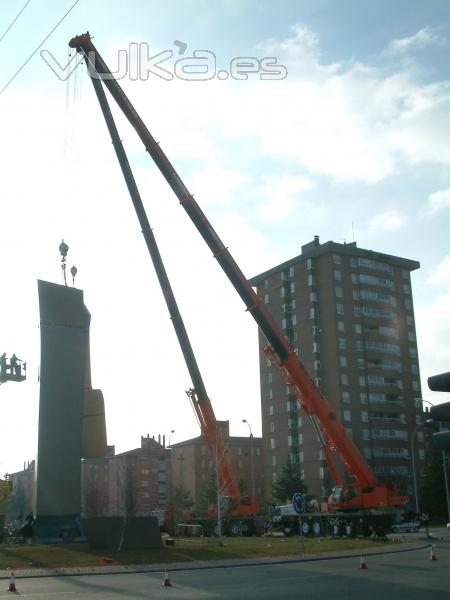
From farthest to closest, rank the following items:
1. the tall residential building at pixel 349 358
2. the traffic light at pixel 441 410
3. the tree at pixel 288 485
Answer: the tall residential building at pixel 349 358, the tree at pixel 288 485, the traffic light at pixel 441 410

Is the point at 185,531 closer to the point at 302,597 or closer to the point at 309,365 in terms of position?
the point at 302,597

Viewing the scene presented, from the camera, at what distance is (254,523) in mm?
45188

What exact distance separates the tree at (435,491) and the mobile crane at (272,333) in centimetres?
3323

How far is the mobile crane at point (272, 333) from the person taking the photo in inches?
1483

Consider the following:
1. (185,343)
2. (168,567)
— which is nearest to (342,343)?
(185,343)

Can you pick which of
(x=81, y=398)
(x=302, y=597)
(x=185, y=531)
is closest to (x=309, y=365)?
(x=185, y=531)

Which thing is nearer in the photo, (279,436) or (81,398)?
(81,398)

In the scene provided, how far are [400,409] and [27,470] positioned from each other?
101 metres

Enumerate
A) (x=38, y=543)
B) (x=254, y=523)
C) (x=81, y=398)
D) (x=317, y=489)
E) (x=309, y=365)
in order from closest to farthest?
(x=38, y=543) < (x=81, y=398) < (x=254, y=523) < (x=317, y=489) < (x=309, y=365)

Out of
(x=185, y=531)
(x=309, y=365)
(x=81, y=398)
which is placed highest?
(x=309, y=365)

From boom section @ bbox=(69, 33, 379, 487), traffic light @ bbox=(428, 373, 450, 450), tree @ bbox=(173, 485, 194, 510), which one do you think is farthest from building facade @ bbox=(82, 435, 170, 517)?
traffic light @ bbox=(428, 373, 450, 450)

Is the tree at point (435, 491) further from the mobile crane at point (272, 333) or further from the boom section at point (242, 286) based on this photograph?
the boom section at point (242, 286)

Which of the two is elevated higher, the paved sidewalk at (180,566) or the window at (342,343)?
the window at (342,343)

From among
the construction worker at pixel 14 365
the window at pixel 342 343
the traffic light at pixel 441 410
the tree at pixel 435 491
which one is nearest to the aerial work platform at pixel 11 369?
the construction worker at pixel 14 365
